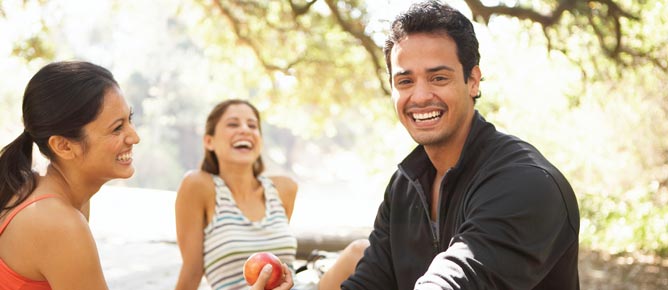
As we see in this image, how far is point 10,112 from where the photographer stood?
22000 millimetres

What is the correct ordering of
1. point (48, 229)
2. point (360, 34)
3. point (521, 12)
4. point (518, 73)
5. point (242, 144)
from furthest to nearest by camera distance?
point (518, 73), point (360, 34), point (521, 12), point (242, 144), point (48, 229)

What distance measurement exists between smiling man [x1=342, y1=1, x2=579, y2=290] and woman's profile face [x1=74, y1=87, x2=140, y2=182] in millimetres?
974

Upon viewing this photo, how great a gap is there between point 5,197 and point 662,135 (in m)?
10.2

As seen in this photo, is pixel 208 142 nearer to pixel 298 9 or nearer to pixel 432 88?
pixel 432 88

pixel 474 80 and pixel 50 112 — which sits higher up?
pixel 474 80

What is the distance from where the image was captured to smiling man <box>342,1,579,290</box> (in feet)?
6.74

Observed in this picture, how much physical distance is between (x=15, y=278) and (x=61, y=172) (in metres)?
0.41

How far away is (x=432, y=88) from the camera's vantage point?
2.55 meters

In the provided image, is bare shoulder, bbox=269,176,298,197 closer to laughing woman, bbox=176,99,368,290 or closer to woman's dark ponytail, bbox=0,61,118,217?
laughing woman, bbox=176,99,368,290

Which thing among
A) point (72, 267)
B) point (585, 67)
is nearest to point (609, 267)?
point (585, 67)

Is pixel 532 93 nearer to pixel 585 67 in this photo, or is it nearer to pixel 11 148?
pixel 585 67

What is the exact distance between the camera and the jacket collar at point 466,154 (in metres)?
2.43

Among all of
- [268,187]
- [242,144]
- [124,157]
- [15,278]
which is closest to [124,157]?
[124,157]

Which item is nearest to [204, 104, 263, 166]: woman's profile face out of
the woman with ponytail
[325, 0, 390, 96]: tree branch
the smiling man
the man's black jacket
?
the woman with ponytail
